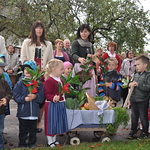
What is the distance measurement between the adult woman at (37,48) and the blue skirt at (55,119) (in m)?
1.13

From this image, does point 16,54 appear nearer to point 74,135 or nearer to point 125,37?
point 74,135

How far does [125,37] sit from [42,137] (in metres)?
12.1

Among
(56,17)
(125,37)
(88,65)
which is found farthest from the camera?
(125,37)

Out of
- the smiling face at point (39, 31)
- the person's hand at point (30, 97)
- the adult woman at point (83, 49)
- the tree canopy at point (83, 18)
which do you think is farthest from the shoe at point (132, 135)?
the tree canopy at point (83, 18)

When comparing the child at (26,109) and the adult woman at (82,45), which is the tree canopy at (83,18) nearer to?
the adult woman at (82,45)

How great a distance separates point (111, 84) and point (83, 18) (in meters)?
10.8

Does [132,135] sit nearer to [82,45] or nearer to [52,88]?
[52,88]

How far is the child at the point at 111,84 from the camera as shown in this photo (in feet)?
17.8

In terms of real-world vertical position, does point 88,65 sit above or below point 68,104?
above

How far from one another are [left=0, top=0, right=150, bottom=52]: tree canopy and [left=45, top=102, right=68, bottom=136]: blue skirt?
10.7 metres

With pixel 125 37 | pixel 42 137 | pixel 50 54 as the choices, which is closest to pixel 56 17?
pixel 125 37

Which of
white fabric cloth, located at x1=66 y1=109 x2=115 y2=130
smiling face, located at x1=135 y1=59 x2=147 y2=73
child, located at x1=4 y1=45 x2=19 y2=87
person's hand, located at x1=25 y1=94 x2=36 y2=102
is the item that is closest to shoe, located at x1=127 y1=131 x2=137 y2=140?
white fabric cloth, located at x1=66 y1=109 x2=115 y2=130

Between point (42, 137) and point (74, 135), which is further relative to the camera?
point (42, 137)

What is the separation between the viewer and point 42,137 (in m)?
4.91
